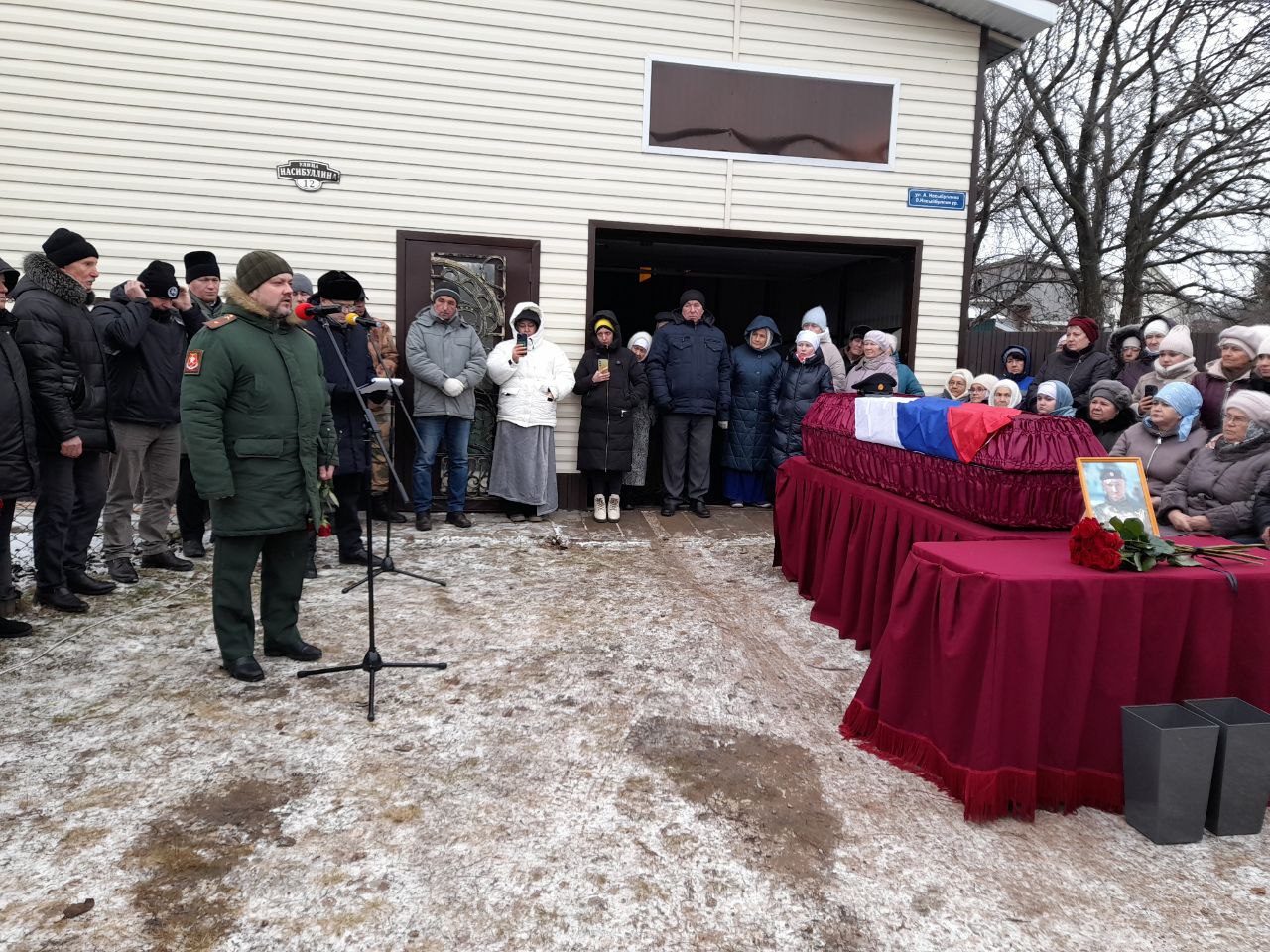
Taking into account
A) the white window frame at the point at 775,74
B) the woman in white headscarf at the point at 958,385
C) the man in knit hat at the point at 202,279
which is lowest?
the woman in white headscarf at the point at 958,385

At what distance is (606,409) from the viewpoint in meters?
7.20

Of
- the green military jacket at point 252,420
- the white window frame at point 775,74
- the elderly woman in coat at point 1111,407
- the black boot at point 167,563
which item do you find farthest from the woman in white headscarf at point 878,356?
the black boot at point 167,563

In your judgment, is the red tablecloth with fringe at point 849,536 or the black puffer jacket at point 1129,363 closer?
the red tablecloth with fringe at point 849,536

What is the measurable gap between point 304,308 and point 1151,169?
17.8 metres

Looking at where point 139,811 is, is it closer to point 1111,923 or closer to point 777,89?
point 1111,923

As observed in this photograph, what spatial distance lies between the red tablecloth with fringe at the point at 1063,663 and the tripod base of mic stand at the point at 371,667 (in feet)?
6.87

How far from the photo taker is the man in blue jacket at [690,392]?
7.50 metres

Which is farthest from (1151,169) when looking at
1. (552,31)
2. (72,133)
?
(72,133)

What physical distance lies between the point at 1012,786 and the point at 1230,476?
199 centimetres

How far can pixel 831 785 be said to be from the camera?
3000 mm

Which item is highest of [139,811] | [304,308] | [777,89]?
[777,89]

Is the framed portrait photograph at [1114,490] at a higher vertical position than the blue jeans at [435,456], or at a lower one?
higher

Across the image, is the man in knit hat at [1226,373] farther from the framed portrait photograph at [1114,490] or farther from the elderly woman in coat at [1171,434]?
the framed portrait photograph at [1114,490]

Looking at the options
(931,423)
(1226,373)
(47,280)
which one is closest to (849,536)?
(931,423)
